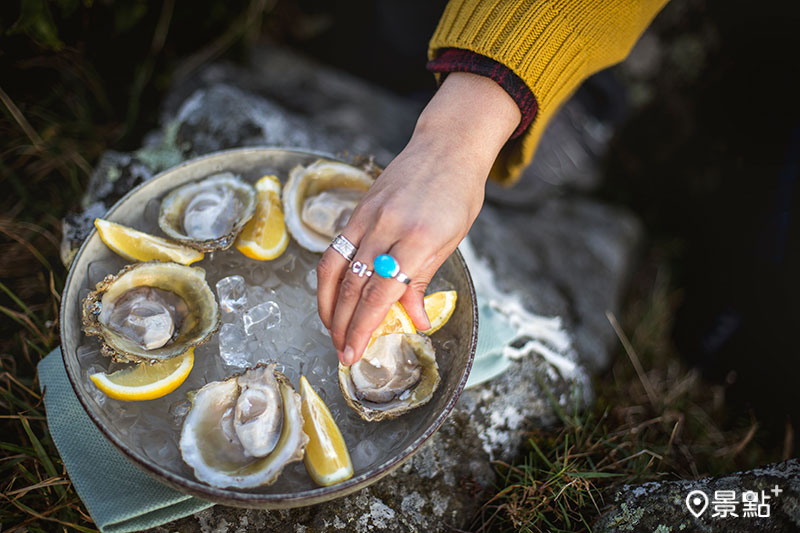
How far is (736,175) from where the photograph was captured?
3084 millimetres

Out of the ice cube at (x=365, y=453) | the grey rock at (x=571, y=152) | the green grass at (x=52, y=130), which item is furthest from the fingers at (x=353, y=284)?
the grey rock at (x=571, y=152)

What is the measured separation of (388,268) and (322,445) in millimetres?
452

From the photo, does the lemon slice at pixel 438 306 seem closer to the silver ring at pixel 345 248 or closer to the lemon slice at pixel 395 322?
the lemon slice at pixel 395 322

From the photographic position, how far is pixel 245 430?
1.26 m

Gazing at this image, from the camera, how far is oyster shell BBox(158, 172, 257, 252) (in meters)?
1.55

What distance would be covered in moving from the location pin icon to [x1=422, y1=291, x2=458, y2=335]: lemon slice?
919 mm

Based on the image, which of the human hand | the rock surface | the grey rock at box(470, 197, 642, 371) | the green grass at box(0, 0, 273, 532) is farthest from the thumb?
the green grass at box(0, 0, 273, 532)

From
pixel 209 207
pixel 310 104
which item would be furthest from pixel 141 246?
pixel 310 104

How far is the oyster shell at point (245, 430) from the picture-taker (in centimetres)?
119

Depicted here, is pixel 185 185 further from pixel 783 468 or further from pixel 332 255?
pixel 783 468

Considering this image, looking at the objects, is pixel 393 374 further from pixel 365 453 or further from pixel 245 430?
pixel 245 430

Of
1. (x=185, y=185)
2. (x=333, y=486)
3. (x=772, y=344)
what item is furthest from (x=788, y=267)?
(x=185, y=185)

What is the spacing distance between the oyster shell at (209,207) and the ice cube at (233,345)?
9.7 inches

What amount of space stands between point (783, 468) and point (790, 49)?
243cm
